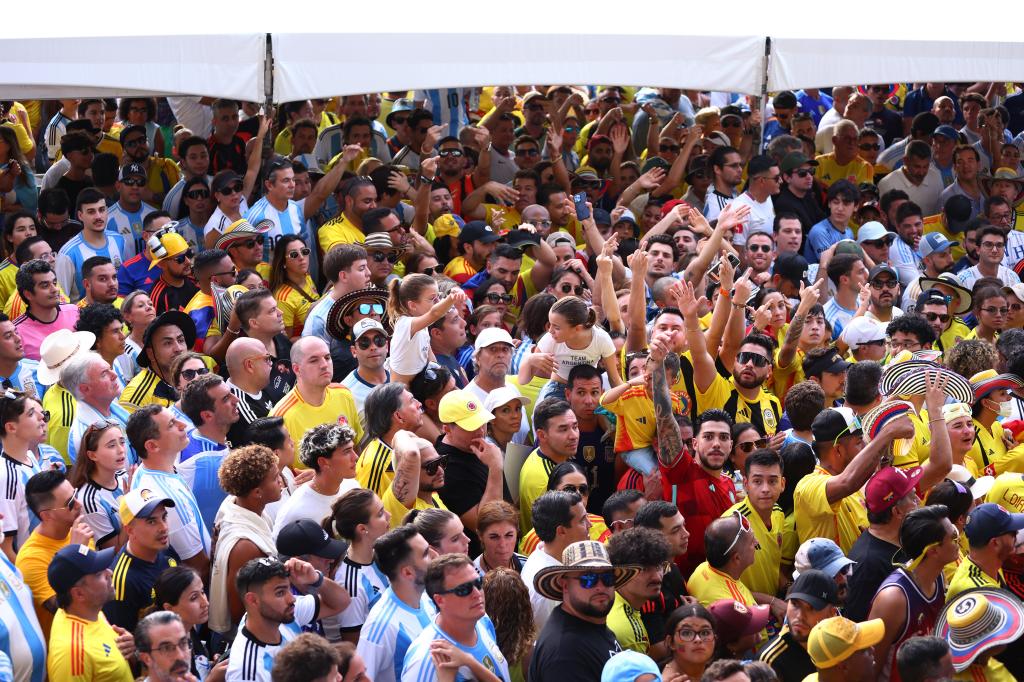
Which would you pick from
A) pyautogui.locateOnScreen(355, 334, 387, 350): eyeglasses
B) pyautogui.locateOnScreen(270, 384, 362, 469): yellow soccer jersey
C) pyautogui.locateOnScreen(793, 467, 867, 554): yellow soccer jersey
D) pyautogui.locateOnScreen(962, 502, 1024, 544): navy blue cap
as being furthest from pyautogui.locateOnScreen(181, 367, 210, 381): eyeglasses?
pyautogui.locateOnScreen(962, 502, 1024, 544): navy blue cap

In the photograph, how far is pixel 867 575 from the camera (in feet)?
19.6

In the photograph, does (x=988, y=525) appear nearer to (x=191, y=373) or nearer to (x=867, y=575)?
(x=867, y=575)

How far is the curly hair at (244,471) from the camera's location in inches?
227

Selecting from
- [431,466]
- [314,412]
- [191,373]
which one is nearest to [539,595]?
[431,466]

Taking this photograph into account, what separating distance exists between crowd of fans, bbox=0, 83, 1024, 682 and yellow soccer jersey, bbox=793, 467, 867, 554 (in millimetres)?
16

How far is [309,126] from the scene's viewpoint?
435 inches

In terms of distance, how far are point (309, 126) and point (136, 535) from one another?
234 inches

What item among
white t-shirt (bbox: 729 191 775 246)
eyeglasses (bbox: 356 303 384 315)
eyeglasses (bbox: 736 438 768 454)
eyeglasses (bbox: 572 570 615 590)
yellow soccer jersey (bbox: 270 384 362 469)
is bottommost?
eyeglasses (bbox: 572 570 615 590)

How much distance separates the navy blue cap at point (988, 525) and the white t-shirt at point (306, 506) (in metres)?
2.46

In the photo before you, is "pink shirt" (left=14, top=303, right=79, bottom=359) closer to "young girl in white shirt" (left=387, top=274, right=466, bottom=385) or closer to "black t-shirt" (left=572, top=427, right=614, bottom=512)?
"young girl in white shirt" (left=387, top=274, right=466, bottom=385)

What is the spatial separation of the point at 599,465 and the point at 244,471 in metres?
2.10

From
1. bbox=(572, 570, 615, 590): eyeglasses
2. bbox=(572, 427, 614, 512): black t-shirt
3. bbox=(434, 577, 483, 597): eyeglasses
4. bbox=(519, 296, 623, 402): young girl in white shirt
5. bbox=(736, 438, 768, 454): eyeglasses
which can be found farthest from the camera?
bbox=(519, 296, 623, 402): young girl in white shirt

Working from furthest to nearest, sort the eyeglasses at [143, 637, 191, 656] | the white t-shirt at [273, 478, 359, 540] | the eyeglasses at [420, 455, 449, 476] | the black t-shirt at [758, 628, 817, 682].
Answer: the eyeglasses at [420, 455, 449, 476], the white t-shirt at [273, 478, 359, 540], the black t-shirt at [758, 628, 817, 682], the eyeglasses at [143, 637, 191, 656]

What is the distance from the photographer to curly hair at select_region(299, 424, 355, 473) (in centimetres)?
593
